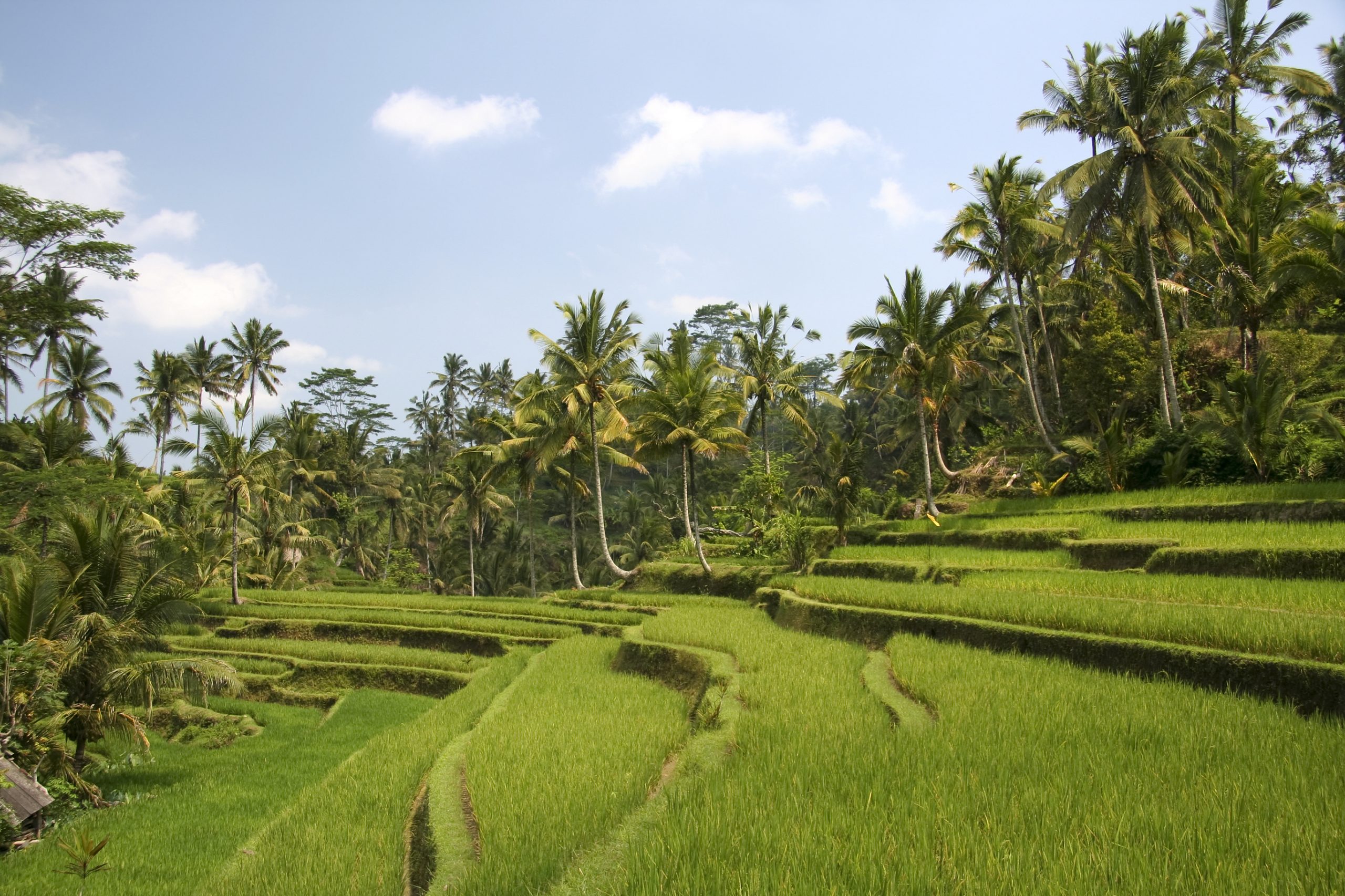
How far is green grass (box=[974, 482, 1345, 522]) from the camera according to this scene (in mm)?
11414

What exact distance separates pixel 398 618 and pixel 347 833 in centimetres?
1575

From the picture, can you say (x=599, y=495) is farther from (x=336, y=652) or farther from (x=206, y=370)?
(x=206, y=370)

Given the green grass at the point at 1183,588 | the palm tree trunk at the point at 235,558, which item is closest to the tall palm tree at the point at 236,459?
the palm tree trunk at the point at 235,558

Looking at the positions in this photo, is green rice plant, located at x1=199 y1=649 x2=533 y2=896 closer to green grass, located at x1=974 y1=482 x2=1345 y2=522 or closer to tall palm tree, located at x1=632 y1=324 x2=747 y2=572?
green grass, located at x1=974 y1=482 x2=1345 y2=522

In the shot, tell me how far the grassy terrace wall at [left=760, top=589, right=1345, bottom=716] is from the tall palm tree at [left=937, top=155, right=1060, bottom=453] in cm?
1277

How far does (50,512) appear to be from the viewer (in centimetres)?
1806

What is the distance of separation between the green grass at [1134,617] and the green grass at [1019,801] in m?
0.76

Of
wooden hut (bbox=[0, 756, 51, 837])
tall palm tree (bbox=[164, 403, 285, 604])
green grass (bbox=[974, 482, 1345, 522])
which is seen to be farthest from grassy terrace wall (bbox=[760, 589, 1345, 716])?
tall palm tree (bbox=[164, 403, 285, 604])

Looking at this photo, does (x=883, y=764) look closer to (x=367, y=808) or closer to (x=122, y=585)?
(x=367, y=808)

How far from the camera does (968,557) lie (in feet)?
46.8

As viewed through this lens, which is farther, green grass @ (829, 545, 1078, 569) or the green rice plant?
green grass @ (829, 545, 1078, 569)

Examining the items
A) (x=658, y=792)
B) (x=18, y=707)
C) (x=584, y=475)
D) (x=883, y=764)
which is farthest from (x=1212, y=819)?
(x=584, y=475)

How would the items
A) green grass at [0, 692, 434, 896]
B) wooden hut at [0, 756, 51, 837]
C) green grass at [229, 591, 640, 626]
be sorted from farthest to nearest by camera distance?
1. green grass at [229, 591, 640, 626]
2. wooden hut at [0, 756, 51, 837]
3. green grass at [0, 692, 434, 896]

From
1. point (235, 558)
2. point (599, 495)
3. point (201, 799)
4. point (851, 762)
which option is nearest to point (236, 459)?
point (235, 558)
